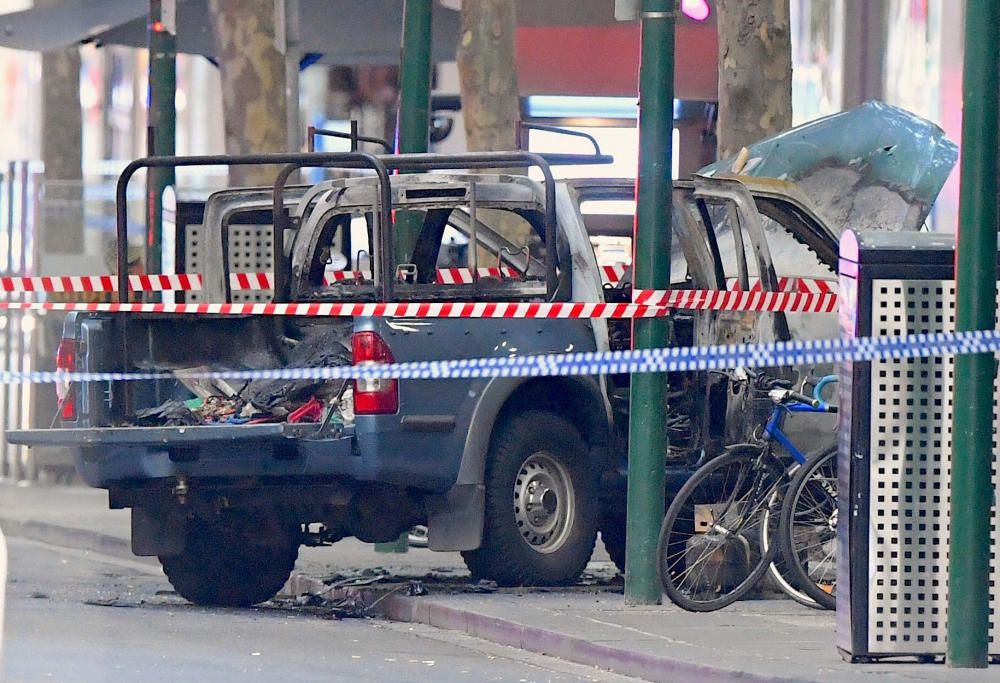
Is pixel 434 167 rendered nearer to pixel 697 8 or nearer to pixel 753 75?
pixel 697 8

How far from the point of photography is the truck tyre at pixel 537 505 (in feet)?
38.8

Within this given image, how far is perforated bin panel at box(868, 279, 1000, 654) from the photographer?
29.4ft

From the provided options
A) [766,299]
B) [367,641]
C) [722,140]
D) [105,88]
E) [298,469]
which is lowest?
[367,641]

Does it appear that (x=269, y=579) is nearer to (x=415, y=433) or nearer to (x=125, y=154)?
(x=415, y=433)

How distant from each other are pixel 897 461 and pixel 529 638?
208cm

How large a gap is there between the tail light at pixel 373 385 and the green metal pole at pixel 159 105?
19.1 ft

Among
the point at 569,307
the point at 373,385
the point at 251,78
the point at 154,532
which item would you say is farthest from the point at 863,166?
the point at 251,78

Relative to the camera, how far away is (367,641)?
10672 millimetres

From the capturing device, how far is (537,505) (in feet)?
39.5

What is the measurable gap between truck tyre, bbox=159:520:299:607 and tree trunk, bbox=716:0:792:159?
205 inches

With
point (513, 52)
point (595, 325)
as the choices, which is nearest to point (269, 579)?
point (595, 325)

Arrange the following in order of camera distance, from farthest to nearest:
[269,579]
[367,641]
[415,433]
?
[269,579] → [415,433] → [367,641]

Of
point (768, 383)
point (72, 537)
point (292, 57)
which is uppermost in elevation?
point (292, 57)

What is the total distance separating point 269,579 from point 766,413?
2.75 meters
